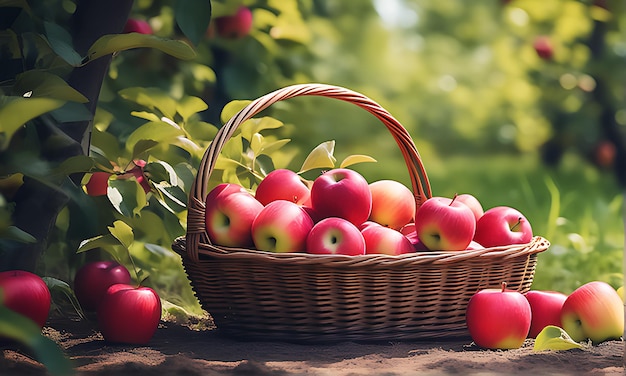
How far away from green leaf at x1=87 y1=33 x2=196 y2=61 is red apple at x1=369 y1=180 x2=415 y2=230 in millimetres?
517

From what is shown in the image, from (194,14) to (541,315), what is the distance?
0.86 m

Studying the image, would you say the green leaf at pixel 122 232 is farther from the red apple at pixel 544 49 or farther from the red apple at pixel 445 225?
the red apple at pixel 544 49

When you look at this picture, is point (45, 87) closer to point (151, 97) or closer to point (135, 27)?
point (151, 97)

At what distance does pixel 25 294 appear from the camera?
1312 mm

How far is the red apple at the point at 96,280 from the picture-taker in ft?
5.28

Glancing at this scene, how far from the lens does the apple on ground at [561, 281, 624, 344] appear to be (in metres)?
1.45

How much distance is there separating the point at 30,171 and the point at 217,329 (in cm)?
58

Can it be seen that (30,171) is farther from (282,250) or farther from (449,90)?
(449,90)

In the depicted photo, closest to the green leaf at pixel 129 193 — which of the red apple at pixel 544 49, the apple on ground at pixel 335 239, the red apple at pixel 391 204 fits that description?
the apple on ground at pixel 335 239

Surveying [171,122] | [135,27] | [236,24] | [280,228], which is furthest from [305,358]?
[236,24]

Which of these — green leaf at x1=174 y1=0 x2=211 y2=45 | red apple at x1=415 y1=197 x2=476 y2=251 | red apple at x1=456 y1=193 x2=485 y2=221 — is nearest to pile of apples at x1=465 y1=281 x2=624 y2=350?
red apple at x1=415 y1=197 x2=476 y2=251

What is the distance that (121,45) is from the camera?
129cm

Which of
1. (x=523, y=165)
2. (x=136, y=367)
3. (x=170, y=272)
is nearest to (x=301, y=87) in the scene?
(x=136, y=367)

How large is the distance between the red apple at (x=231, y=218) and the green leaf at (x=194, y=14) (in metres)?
0.33
